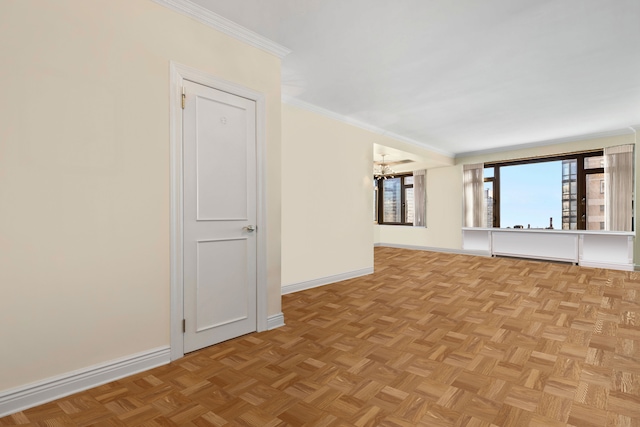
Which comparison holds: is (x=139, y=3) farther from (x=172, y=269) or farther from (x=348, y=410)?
(x=348, y=410)

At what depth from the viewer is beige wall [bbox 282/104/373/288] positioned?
439cm

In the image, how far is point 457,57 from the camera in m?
3.17

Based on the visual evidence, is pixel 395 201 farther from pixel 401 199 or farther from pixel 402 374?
pixel 402 374

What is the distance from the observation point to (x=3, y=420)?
168cm

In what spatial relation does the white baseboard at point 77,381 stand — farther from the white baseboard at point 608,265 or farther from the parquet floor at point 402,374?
the white baseboard at point 608,265

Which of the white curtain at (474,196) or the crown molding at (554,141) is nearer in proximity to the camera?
the crown molding at (554,141)

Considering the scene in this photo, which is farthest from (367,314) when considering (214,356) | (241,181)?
(241,181)

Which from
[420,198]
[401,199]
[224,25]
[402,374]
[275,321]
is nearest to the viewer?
[402,374]

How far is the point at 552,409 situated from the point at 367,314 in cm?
180

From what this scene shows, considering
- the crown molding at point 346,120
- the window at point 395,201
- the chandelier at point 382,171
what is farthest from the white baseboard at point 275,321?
the window at point 395,201

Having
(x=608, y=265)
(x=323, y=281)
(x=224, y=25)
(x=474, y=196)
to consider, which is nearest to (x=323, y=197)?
(x=323, y=281)

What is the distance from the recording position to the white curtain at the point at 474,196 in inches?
312

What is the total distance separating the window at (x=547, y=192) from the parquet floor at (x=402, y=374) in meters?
3.53

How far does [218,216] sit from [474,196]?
23.6ft
